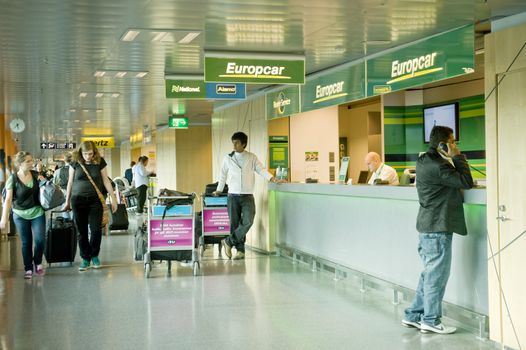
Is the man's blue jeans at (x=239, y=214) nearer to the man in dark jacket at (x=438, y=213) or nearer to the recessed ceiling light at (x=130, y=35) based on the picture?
the recessed ceiling light at (x=130, y=35)

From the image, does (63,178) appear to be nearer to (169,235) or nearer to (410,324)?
(169,235)

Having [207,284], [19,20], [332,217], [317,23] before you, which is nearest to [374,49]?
[317,23]

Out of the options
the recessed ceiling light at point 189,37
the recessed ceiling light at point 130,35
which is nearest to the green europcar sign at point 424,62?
the recessed ceiling light at point 189,37

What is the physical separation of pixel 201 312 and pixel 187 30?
9.48 feet

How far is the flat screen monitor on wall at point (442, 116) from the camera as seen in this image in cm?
1236

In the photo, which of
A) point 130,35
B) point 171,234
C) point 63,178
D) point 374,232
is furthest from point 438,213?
point 63,178

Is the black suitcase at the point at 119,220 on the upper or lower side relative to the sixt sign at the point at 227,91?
lower

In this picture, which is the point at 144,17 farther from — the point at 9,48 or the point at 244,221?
the point at 244,221

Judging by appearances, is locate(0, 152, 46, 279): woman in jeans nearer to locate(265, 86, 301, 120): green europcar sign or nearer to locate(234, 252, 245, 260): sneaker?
locate(234, 252, 245, 260): sneaker

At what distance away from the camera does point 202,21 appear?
21.4 feet

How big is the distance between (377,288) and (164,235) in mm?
2936

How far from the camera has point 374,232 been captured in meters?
7.57

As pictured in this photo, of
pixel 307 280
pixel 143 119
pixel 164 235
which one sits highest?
pixel 143 119

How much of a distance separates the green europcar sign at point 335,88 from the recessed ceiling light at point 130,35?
288cm
